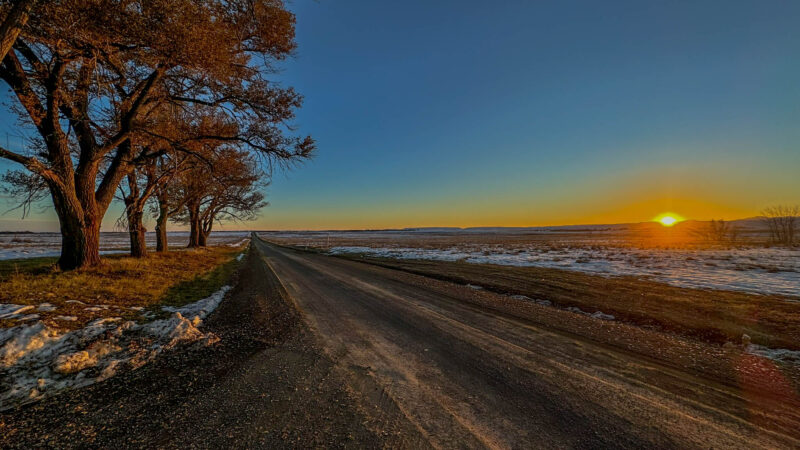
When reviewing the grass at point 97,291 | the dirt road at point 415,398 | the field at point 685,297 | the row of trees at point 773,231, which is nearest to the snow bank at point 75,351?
the dirt road at point 415,398

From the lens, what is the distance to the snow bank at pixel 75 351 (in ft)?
12.0

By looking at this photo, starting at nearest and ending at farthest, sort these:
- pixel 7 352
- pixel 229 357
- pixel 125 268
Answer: pixel 7 352 → pixel 229 357 → pixel 125 268

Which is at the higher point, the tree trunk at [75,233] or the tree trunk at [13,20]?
the tree trunk at [13,20]

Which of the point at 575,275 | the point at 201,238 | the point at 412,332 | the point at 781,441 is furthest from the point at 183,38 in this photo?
the point at 201,238

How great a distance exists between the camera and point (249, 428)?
286cm

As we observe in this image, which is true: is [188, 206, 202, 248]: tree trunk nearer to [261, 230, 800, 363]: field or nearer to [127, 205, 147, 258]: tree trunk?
[127, 205, 147, 258]: tree trunk

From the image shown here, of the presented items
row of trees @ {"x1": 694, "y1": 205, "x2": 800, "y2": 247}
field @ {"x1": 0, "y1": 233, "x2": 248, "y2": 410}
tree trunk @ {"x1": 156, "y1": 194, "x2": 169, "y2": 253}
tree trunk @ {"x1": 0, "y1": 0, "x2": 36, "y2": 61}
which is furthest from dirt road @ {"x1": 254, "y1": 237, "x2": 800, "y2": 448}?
row of trees @ {"x1": 694, "y1": 205, "x2": 800, "y2": 247}

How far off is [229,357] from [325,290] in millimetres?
5527

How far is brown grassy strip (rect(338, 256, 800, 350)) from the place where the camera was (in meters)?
6.01

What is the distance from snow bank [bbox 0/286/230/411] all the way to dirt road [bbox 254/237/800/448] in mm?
2677

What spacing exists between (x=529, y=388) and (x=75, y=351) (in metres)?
6.57

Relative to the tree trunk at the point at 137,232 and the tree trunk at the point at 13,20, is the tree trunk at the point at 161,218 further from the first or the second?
the tree trunk at the point at 13,20

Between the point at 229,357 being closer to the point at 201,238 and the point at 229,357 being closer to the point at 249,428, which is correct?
the point at 249,428

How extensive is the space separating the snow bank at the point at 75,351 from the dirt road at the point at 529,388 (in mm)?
2677
